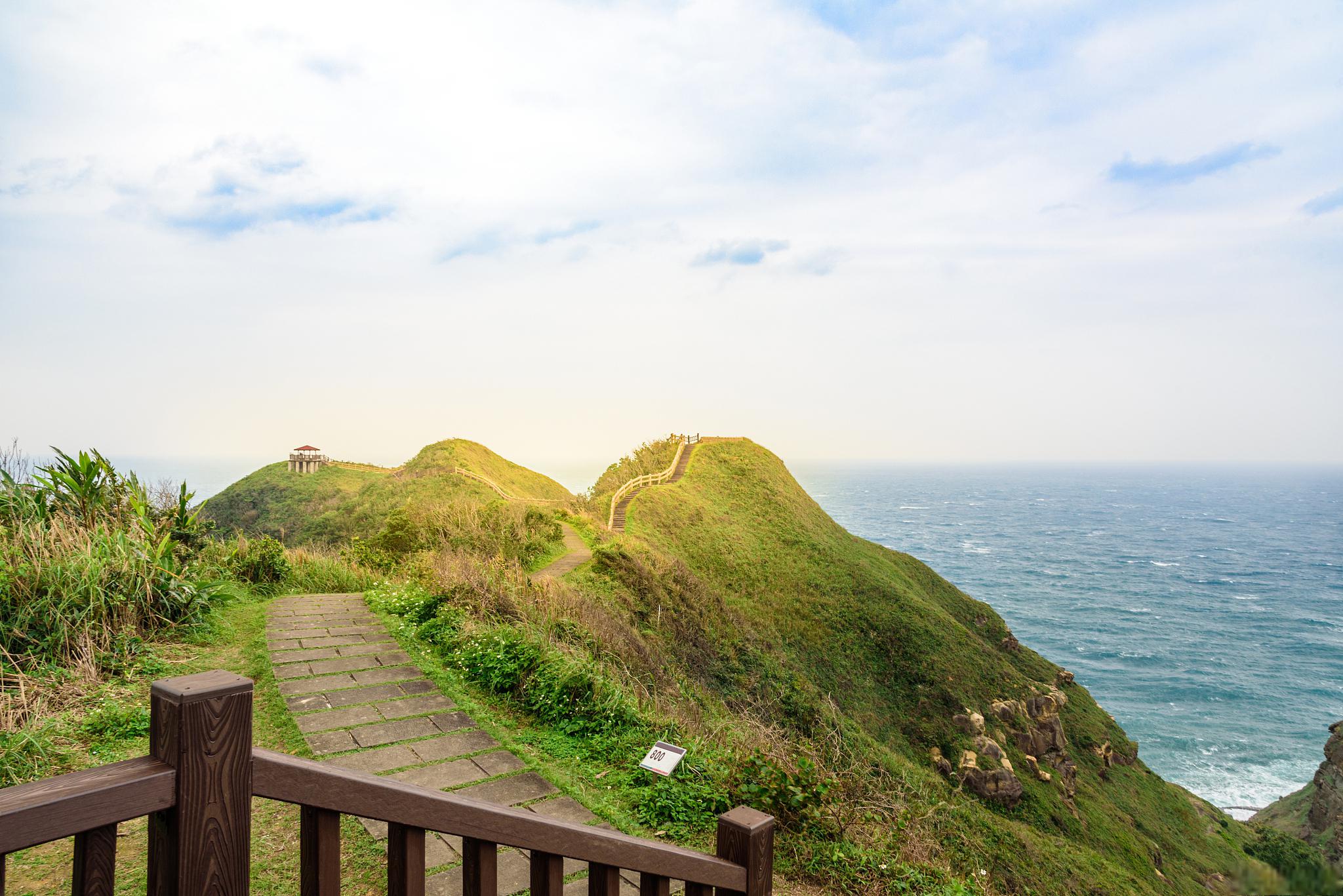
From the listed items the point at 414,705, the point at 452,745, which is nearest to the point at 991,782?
the point at 414,705

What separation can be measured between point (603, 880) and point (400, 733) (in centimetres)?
374

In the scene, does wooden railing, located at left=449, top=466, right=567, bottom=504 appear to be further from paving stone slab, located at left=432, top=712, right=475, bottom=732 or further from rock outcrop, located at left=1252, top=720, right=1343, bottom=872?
rock outcrop, located at left=1252, top=720, right=1343, bottom=872

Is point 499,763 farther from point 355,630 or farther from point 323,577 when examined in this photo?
point 323,577

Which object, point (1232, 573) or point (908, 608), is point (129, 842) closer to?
point (908, 608)

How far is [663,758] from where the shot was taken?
12.6 ft

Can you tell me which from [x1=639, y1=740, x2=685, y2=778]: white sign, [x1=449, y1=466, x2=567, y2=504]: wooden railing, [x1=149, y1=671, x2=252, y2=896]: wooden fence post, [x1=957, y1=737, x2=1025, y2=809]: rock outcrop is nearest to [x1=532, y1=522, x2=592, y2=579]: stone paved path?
[x1=639, y1=740, x2=685, y2=778]: white sign

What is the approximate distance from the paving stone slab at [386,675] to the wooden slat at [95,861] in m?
5.16

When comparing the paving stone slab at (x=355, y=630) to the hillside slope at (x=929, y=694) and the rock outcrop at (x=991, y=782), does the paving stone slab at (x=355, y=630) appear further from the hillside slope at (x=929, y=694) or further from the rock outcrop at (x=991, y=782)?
the rock outcrop at (x=991, y=782)

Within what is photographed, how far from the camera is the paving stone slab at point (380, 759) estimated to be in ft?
14.6

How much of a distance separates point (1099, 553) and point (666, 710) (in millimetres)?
105311

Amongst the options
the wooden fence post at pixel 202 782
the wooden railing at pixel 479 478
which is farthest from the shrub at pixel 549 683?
the wooden railing at pixel 479 478

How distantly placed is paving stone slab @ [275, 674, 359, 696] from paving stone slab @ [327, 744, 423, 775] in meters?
1.27

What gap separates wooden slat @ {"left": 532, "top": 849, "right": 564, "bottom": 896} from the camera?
5.56 feet

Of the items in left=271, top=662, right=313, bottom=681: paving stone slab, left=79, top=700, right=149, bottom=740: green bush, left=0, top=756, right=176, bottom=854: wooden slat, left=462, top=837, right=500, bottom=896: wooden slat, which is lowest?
left=271, top=662, right=313, bottom=681: paving stone slab
